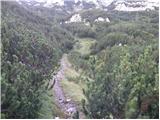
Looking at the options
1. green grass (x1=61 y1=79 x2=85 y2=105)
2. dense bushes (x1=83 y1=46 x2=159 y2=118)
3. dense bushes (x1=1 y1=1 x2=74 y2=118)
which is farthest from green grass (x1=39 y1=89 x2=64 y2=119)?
dense bushes (x1=83 y1=46 x2=159 y2=118)

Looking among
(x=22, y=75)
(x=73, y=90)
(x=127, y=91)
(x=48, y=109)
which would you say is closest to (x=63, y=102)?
(x=73, y=90)

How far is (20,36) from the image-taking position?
22.9 meters

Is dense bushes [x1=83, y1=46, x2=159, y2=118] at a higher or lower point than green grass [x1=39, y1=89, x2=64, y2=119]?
higher

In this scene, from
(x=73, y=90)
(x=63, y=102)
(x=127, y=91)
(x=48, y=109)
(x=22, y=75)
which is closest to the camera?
(x=127, y=91)

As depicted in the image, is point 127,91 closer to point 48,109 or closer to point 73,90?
point 48,109

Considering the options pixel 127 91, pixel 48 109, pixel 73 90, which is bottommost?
pixel 73 90

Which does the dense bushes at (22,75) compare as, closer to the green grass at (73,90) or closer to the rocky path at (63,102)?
the rocky path at (63,102)

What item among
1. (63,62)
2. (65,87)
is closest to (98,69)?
(65,87)

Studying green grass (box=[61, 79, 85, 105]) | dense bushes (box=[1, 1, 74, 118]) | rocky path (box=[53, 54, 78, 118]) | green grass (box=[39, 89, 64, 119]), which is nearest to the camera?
dense bushes (box=[1, 1, 74, 118])

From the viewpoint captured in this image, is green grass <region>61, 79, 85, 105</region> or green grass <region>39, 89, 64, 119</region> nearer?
green grass <region>39, 89, 64, 119</region>

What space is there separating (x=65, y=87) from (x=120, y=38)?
17640 mm

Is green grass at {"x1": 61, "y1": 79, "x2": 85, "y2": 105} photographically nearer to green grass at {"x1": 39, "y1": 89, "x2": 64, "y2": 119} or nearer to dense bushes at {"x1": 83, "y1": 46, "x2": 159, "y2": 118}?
green grass at {"x1": 39, "y1": 89, "x2": 64, "y2": 119}

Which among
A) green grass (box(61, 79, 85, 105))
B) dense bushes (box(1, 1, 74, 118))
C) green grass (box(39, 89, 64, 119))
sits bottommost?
green grass (box(61, 79, 85, 105))

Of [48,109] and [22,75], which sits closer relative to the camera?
[22,75]
